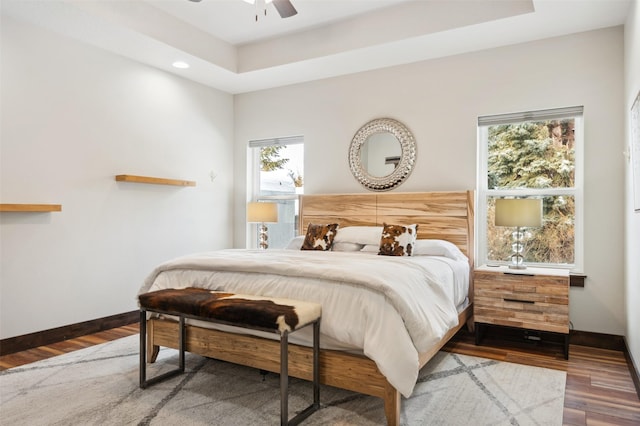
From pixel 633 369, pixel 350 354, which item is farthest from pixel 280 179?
pixel 633 369

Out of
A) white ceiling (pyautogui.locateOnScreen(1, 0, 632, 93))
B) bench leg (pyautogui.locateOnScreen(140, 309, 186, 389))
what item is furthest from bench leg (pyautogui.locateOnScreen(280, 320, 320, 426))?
white ceiling (pyautogui.locateOnScreen(1, 0, 632, 93))

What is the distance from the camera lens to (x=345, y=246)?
13.4 feet

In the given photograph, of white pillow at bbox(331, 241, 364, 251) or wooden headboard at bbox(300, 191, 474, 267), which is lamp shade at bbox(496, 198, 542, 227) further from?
white pillow at bbox(331, 241, 364, 251)

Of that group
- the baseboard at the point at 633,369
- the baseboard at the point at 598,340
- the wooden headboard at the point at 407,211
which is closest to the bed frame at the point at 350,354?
the wooden headboard at the point at 407,211

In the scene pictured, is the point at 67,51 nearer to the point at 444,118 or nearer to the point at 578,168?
the point at 444,118

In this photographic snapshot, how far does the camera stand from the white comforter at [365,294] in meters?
2.14

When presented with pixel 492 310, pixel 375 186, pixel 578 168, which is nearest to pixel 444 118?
pixel 375 186

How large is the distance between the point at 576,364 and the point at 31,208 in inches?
166

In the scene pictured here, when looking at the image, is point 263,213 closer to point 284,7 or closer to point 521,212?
point 284,7

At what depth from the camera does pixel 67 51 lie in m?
3.75

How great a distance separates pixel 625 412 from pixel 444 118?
9.13 feet

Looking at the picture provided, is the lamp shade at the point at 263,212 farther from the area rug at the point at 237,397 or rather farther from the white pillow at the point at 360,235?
the area rug at the point at 237,397

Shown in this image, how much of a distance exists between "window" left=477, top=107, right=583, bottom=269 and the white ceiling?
75 cm

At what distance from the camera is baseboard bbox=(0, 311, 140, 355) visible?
3.35 m
